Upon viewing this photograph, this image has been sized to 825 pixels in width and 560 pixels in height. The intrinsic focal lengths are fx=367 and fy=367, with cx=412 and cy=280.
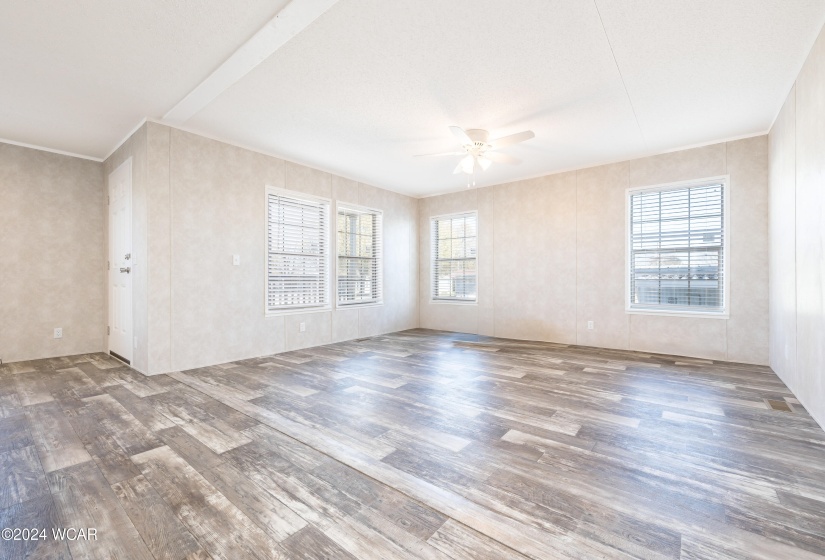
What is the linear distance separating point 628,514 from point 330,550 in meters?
1.24

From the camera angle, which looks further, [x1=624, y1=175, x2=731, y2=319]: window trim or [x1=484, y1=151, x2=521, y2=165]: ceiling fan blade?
[x1=624, y1=175, x2=731, y2=319]: window trim

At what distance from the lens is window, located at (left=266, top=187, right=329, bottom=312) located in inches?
193

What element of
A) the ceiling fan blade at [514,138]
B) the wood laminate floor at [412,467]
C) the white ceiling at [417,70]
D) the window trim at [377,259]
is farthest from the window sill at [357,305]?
the ceiling fan blade at [514,138]

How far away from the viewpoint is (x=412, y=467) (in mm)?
1966

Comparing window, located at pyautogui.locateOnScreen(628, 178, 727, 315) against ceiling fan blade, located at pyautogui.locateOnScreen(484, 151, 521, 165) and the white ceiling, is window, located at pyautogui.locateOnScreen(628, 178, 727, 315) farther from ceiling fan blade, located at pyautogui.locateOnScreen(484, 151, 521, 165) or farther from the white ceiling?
ceiling fan blade, located at pyautogui.locateOnScreen(484, 151, 521, 165)

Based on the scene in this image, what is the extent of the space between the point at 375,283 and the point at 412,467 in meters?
4.65

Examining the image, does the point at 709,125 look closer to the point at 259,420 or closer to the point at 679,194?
the point at 679,194

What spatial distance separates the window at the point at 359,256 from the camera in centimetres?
588

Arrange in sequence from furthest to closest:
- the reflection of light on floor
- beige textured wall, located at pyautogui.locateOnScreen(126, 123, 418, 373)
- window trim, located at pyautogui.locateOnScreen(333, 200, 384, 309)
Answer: window trim, located at pyautogui.locateOnScreen(333, 200, 384, 309) < beige textured wall, located at pyautogui.locateOnScreen(126, 123, 418, 373) < the reflection of light on floor

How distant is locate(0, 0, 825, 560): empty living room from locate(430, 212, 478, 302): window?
393 millimetres

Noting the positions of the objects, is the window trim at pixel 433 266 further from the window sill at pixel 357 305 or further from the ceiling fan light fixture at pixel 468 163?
the ceiling fan light fixture at pixel 468 163

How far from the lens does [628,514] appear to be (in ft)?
5.14

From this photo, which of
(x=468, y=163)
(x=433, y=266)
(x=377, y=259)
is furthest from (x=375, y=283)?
(x=468, y=163)

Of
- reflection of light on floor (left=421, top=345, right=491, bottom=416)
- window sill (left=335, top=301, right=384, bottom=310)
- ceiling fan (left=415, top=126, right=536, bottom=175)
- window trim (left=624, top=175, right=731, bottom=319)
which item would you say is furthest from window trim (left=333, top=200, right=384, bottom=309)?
window trim (left=624, top=175, right=731, bottom=319)
